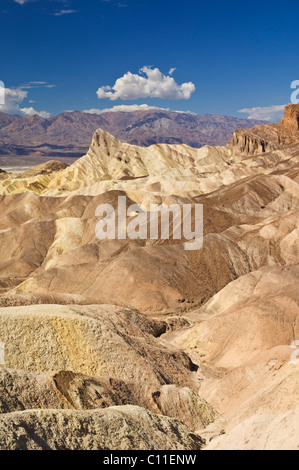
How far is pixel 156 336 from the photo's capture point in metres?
27.2

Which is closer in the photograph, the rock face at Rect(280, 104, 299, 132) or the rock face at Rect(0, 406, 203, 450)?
the rock face at Rect(0, 406, 203, 450)

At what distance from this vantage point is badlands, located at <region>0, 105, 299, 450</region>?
12852 millimetres

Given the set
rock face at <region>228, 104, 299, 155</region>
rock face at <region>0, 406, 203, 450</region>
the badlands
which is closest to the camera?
rock face at <region>0, 406, 203, 450</region>

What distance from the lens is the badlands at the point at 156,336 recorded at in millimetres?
12852

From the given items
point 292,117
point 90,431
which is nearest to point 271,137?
point 292,117

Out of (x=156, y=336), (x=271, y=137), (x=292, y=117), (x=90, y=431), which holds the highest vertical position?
(x=292, y=117)

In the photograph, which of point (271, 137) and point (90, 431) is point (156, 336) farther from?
point (271, 137)

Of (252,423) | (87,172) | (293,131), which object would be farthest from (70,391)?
(293,131)

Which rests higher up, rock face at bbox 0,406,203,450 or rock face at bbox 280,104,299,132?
rock face at bbox 280,104,299,132

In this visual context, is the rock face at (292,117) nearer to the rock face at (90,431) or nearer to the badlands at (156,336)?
the badlands at (156,336)

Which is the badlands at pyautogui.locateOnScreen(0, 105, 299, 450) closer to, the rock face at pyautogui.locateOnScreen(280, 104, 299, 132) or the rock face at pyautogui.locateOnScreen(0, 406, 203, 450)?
the rock face at pyautogui.locateOnScreen(0, 406, 203, 450)

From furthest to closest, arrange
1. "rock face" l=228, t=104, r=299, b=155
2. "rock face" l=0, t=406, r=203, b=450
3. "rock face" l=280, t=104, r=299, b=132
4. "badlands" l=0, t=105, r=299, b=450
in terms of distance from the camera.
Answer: "rock face" l=228, t=104, r=299, b=155 → "rock face" l=280, t=104, r=299, b=132 → "badlands" l=0, t=105, r=299, b=450 → "rock face" l=0, t=406, r=203, b=450

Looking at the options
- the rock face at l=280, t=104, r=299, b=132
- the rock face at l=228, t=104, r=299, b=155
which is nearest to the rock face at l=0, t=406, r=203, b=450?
the rock face at l=228, t=104, r=299, b=155

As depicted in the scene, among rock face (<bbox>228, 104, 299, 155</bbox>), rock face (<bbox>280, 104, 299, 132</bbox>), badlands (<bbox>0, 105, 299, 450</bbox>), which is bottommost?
badlands (<bbox>0, 105, 299, 450</bbox>)
